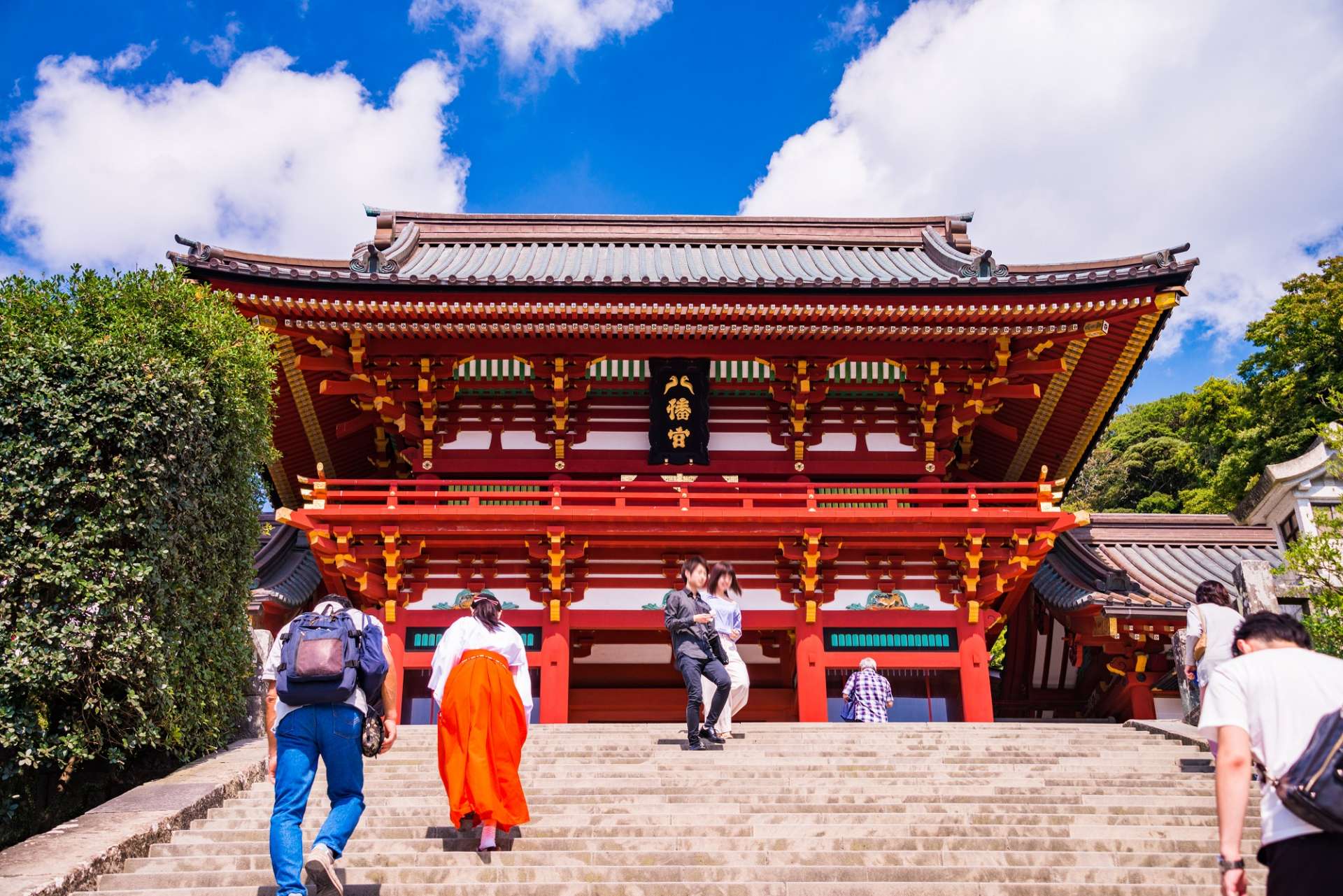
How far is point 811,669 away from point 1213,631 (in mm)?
6637

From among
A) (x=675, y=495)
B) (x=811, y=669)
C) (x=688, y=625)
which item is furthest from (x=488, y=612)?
(x=811, y=669)

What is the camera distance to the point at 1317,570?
1048 cm

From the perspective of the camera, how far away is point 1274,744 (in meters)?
3.37

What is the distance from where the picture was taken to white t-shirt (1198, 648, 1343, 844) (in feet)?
10.9

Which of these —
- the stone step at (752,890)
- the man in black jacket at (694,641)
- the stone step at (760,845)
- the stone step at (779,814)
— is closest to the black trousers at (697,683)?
the man in black jacket at (694,641)

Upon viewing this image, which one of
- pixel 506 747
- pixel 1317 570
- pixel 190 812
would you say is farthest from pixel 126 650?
pixel 1317 570

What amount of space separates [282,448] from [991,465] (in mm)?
11820

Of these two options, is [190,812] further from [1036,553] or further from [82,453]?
[1036,553]

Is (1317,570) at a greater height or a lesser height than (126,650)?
greater

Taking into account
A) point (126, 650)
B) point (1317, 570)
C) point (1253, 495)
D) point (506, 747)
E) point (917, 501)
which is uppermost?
point (1253, 495)

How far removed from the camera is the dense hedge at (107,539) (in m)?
6.97

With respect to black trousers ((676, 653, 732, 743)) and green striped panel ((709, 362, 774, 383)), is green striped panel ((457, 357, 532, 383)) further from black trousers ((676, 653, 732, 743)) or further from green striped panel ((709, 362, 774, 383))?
black trousers ((676, 653, 732, 743))

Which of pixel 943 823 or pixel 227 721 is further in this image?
pixel 227 721

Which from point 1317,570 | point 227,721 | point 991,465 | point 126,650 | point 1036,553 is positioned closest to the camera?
point 126,650
